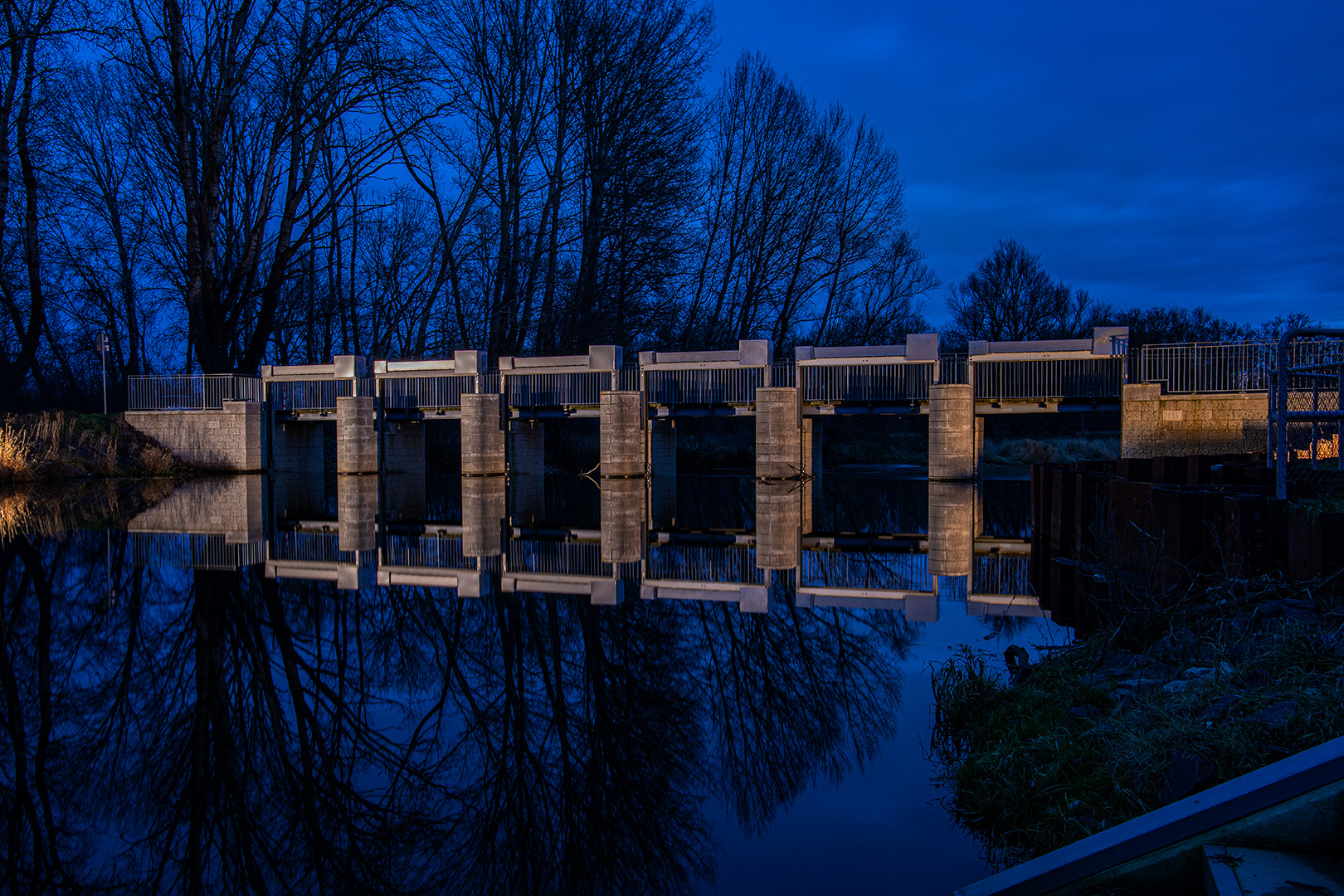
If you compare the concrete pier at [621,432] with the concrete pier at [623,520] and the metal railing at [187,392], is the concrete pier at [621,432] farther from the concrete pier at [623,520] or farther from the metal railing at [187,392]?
the metal railing at [187,392]

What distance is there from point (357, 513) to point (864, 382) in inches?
689

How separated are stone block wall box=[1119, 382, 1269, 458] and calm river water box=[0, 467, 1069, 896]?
1394 cm

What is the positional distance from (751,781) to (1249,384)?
2583 cm

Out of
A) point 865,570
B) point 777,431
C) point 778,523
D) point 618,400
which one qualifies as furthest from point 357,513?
point 865,570

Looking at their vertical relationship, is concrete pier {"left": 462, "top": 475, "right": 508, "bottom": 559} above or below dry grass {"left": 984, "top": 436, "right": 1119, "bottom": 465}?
below

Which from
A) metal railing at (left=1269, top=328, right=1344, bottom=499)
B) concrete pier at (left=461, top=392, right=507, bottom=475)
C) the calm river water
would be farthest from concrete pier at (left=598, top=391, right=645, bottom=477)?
metal railing at (left=1269, top=328, right=1344, bottom=499)

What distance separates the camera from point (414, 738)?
229 inches

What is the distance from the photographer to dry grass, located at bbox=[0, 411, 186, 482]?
27547 millimetres

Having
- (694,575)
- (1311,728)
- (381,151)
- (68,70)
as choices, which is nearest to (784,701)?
(1311,728)

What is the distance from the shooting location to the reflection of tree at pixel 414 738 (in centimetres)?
433

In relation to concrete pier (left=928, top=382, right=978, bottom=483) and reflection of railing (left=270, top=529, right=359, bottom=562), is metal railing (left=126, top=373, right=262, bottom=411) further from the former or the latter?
concrete pier (left=928, top=382, right=978, bottom=483)

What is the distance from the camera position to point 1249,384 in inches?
1009

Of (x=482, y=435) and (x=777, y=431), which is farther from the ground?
(x=777, y=431)

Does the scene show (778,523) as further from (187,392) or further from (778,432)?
(187,392)
